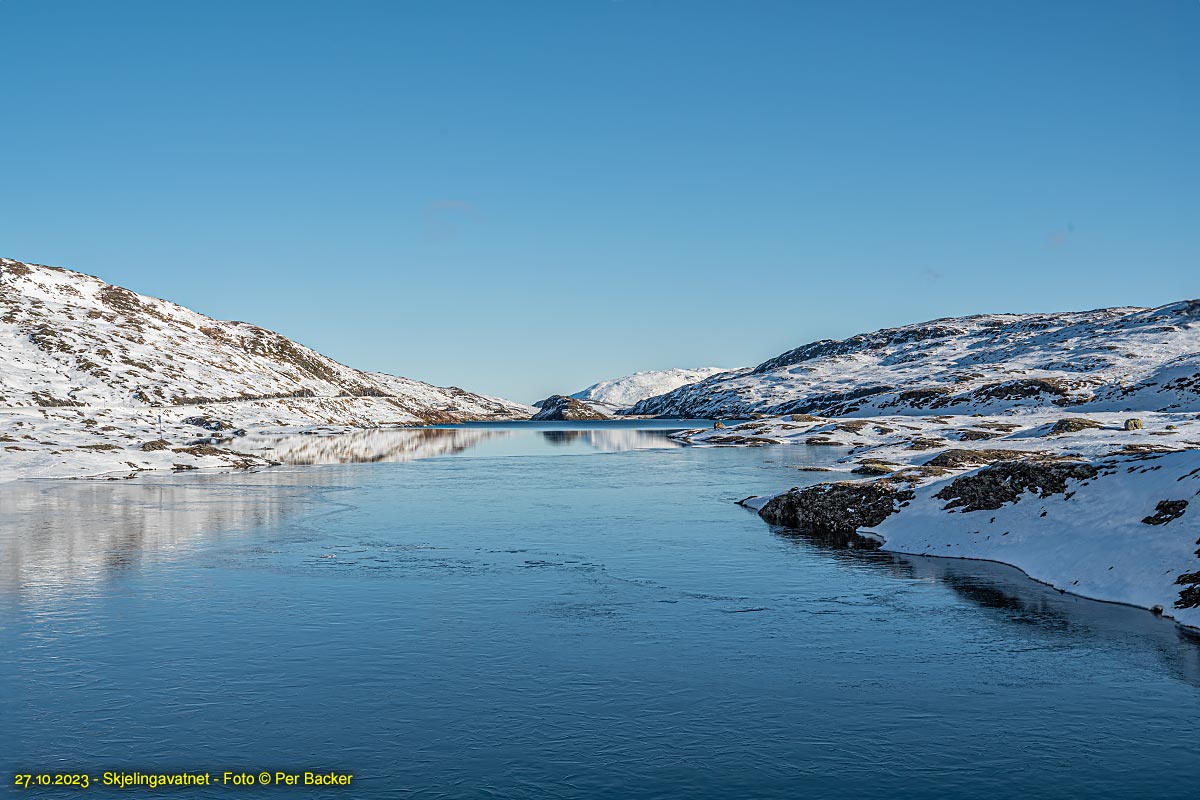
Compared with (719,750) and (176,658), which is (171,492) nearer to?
(176,658)

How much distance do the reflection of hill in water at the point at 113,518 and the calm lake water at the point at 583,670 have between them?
0.44 meters

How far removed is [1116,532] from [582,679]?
825 inches

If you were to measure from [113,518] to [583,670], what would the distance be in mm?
39494

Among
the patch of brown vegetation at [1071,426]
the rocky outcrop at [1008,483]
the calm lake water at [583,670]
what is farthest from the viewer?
the patch of brown vegetation at [1071,426]

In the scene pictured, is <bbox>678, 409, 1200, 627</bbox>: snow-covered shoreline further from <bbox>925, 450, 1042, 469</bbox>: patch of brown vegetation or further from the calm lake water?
<bbox>925, 450, 1042, 469</bbox>: patch of brown vegetation

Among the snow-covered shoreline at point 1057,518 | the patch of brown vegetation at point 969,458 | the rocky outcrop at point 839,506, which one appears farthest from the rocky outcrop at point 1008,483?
the patch of brown vegetation at point 969,458

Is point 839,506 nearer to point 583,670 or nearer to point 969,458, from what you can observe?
point 969,458

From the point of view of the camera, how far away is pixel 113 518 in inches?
1997

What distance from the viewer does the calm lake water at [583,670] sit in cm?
1617

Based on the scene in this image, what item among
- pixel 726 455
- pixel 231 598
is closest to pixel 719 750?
pixel 231 598

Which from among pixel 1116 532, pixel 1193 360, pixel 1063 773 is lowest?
pixel 1063 773

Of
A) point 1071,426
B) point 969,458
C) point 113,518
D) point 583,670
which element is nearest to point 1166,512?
point 583,670

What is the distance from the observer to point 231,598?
98.3ft

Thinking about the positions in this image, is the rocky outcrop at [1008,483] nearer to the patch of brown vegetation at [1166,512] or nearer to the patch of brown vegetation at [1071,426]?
the patch of brown vegetation at [1166,512]
